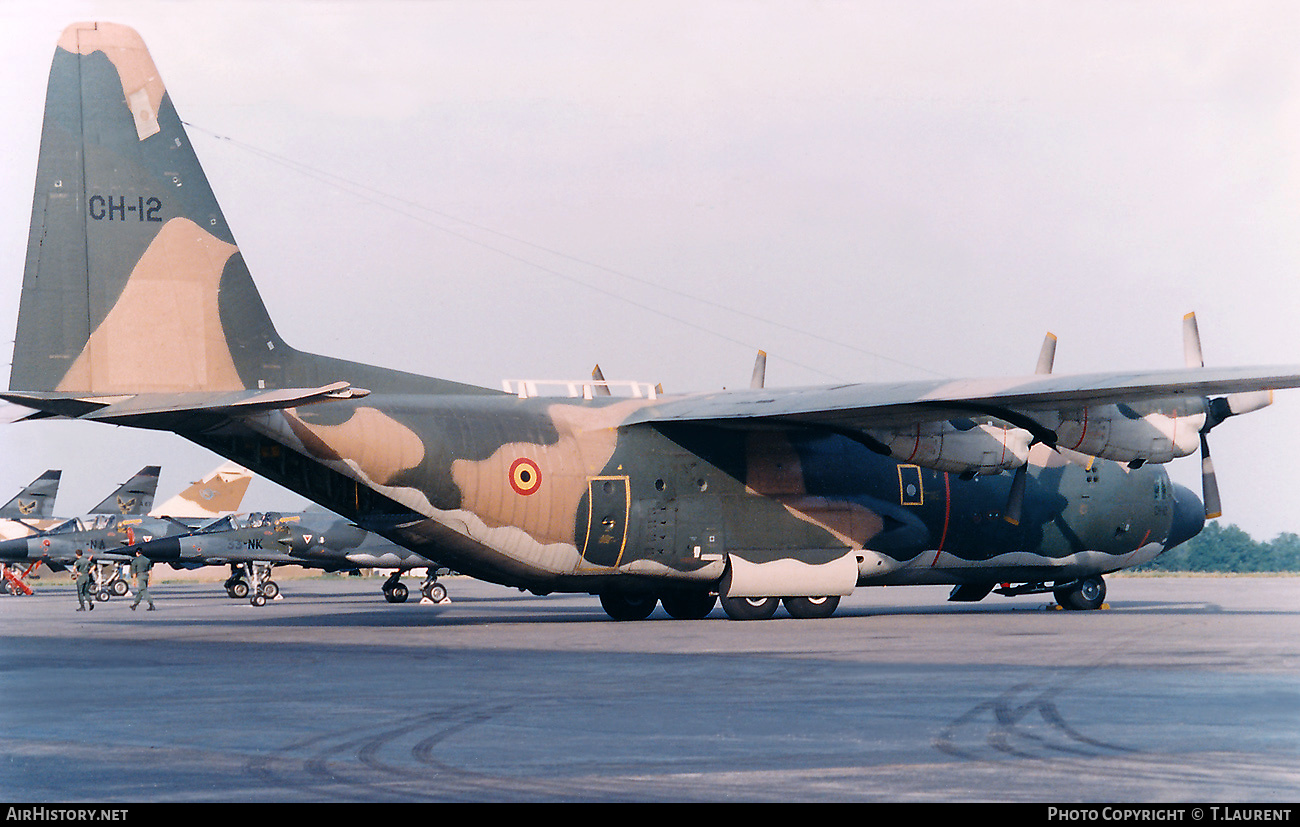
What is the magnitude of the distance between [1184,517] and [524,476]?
16.6m

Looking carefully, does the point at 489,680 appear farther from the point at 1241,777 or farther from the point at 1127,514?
the point at 1127,514

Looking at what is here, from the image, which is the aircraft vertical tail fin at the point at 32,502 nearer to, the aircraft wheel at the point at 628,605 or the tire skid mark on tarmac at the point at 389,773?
the aircraft wheel at the point at 628,605

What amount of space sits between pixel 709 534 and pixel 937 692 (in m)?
13.0

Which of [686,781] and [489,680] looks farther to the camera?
[489,680]

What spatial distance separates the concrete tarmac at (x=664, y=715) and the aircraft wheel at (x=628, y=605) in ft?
15.0

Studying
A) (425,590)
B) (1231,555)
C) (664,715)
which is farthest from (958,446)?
(1231,555)

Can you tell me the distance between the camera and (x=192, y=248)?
77.8ft

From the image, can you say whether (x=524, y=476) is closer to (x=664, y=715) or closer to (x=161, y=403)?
(x=161, y=403)

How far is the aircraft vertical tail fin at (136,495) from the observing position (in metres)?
66.8

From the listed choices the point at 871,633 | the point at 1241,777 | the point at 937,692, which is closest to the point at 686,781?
the point at 1241,777

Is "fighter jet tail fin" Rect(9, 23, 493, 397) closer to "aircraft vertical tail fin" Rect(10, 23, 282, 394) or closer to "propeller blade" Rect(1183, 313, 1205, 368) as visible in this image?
"aircraft vertical tail fin" Rect(10, 23, 282, 394)

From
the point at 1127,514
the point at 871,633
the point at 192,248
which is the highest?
the point at 192,248

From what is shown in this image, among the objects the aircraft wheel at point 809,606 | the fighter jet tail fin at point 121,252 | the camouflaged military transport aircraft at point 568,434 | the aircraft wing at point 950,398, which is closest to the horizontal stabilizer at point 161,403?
the camouflaged military transport aircraft at point 568,434
